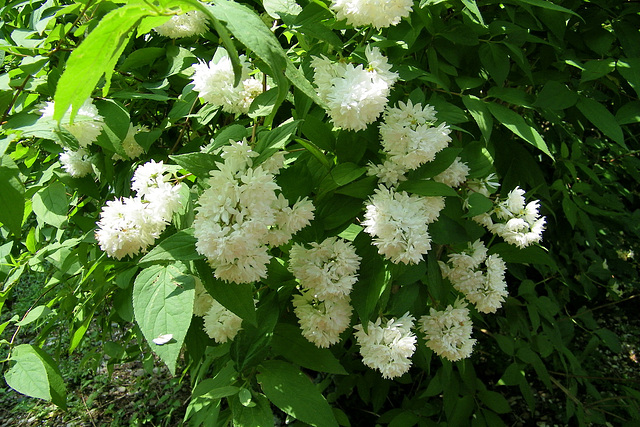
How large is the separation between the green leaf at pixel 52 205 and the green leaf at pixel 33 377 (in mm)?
314

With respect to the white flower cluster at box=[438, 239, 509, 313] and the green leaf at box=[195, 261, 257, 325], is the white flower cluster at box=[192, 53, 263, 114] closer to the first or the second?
the green leaf at box=[195, 261, 257, 325]

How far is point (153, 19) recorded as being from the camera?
61cm

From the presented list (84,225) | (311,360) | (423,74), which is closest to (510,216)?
(423,74)

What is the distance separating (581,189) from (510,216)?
0.98 meters

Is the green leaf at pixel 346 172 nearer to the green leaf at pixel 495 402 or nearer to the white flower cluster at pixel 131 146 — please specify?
the white flower cluster at pixel 131 146

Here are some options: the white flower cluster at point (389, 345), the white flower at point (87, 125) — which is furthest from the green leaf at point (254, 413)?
the white flower at point (87, 125)

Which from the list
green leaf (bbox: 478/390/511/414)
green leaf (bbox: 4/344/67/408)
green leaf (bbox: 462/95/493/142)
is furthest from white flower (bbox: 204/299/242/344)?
green leaf (bbox: 478/390/511/414)

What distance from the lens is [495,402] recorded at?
1797 millimetres

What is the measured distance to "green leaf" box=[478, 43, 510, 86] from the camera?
1.21 m

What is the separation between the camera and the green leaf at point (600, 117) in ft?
4.10

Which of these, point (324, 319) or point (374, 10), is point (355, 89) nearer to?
point (374, 10)

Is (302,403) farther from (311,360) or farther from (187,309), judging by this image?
(187,309)

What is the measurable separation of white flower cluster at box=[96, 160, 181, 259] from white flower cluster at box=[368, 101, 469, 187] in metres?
0.40

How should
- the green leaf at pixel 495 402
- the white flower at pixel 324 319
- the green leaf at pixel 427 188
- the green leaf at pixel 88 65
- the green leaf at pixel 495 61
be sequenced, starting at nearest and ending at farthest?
1. the green leaf at pixel 88 65
2. the green leaf at pixel 427 188
3. the white flower at pixel 324 319
4. the green leaf at pixel 495 61
5. the green leaf at pixel 495 402
